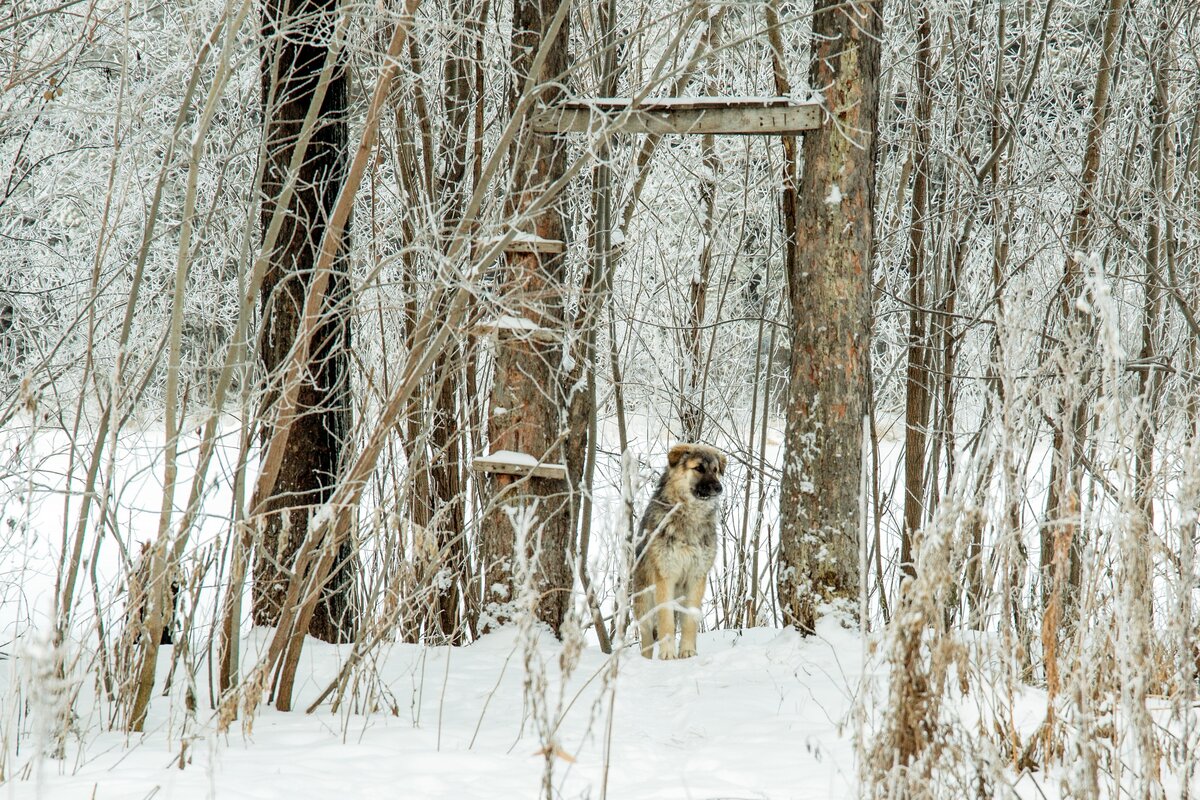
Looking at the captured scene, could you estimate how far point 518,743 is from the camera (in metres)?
4.09

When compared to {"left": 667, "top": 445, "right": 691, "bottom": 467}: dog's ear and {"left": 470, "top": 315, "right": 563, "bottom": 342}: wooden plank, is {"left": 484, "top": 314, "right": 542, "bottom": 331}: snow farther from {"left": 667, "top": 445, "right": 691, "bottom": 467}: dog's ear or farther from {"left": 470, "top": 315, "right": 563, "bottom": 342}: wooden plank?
{"left": 667, "top": 445, "right": 691, "bottom": 467}: dog's ear

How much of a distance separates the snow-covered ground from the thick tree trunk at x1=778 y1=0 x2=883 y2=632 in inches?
14.2

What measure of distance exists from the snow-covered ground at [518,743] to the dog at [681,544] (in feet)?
1.66

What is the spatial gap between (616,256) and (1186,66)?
5.32 metres

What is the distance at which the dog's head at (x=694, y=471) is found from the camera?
6.36 m

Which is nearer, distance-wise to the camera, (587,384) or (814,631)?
(814,631)

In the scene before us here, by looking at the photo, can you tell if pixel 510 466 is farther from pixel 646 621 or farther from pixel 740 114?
pixel 740 114

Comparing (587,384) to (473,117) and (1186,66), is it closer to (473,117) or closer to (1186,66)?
(473,117)

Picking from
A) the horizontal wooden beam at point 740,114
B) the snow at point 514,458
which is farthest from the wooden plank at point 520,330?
the horizontal wooden beam at point 740,114

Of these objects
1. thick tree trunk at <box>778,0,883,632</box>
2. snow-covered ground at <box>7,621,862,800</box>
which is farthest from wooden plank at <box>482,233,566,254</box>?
snow-covered ground at <box>7,621,862,800</box>

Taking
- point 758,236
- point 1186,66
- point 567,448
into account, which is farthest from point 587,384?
point 1186,66

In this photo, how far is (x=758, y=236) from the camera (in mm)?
10211

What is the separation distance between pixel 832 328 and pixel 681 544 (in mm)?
1530

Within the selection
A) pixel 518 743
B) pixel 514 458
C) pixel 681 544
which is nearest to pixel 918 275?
pixel 681 544
